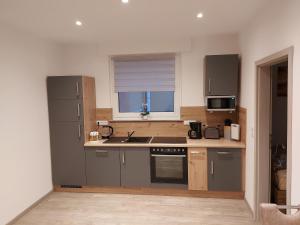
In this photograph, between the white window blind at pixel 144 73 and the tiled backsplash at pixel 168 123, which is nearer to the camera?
the tiled backsplash at pixel 168 123

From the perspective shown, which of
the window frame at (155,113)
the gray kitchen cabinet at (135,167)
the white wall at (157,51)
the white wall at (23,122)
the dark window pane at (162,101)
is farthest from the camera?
the dark window pane at (162,101)

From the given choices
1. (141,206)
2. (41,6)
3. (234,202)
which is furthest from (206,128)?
(41,6)

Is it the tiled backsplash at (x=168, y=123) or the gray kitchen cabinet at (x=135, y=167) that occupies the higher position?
the tiled backsplash at (x=168, y=123)

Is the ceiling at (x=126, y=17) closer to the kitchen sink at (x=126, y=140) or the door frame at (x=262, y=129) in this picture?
the door frame at (x=262, y=129)

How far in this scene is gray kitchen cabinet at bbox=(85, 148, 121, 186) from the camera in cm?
389

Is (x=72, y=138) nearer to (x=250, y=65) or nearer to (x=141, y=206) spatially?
(x=141, y=206)

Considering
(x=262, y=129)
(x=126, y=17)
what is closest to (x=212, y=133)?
(x=262, y=129)

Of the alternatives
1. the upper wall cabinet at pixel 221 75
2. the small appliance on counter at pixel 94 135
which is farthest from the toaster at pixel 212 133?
the small appliance on counter at pixel 94 135

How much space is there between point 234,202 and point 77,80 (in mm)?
3027

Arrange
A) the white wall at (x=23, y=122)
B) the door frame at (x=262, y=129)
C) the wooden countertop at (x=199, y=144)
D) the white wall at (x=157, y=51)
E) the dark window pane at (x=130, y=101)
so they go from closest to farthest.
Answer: the door frame at (x=262, y=129) → the white wall at (x=23, y=122) → the wooden countertop at (x=199, y=144) → the white wall at (x=157, y=51) → the dark window pane at (x=130, y=101)

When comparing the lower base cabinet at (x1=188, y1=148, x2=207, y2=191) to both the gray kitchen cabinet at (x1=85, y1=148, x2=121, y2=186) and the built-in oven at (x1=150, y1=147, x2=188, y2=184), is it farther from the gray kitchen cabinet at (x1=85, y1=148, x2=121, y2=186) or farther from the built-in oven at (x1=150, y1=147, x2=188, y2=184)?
the gray kitchen cabinet at (x1=85, y1=148, x2=121, y2=186)

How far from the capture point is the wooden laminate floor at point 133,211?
10.3 feet

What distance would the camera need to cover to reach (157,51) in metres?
4.15

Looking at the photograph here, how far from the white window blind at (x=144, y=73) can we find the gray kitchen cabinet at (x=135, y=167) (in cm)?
117
